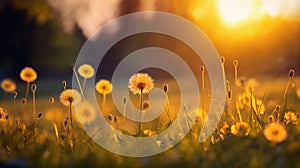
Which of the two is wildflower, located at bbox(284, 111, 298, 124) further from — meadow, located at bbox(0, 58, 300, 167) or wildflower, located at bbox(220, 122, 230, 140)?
wildflower, located at bbox(220, 122, 230, 140)

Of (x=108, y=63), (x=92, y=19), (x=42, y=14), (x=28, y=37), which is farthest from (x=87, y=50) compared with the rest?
(x=92, y=19)

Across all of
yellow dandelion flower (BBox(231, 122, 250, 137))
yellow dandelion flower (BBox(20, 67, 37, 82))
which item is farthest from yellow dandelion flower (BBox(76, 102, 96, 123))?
yellow dandelion flower (BBox(231, 122, 250, 137))

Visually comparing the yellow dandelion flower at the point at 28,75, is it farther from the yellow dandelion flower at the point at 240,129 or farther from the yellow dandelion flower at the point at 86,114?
the yellow dandelion flower at the point at 240,129

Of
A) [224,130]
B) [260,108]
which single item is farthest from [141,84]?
[260,108]

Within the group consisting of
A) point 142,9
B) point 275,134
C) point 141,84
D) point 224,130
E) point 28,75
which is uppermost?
point 142,9

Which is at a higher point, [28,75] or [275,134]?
[28,75]

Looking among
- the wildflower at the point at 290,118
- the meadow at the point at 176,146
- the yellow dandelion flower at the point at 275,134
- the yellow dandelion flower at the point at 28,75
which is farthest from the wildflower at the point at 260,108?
the yellow dandelion flower at the point at 28,75

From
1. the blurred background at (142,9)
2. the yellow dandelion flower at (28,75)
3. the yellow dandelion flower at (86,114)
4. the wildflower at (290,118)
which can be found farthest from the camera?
the blurred background at (142,9)

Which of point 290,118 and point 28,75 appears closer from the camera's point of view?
point 290,118

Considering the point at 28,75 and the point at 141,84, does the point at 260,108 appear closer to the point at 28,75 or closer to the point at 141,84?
the point at 141,84

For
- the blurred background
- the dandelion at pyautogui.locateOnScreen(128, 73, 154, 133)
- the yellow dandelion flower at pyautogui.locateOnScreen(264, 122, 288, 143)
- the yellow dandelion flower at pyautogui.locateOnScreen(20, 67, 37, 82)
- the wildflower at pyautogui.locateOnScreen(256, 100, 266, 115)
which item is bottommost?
the yellow dandelion flower at pyautogui.locateOnScreen(264, 122, 288, 143)
